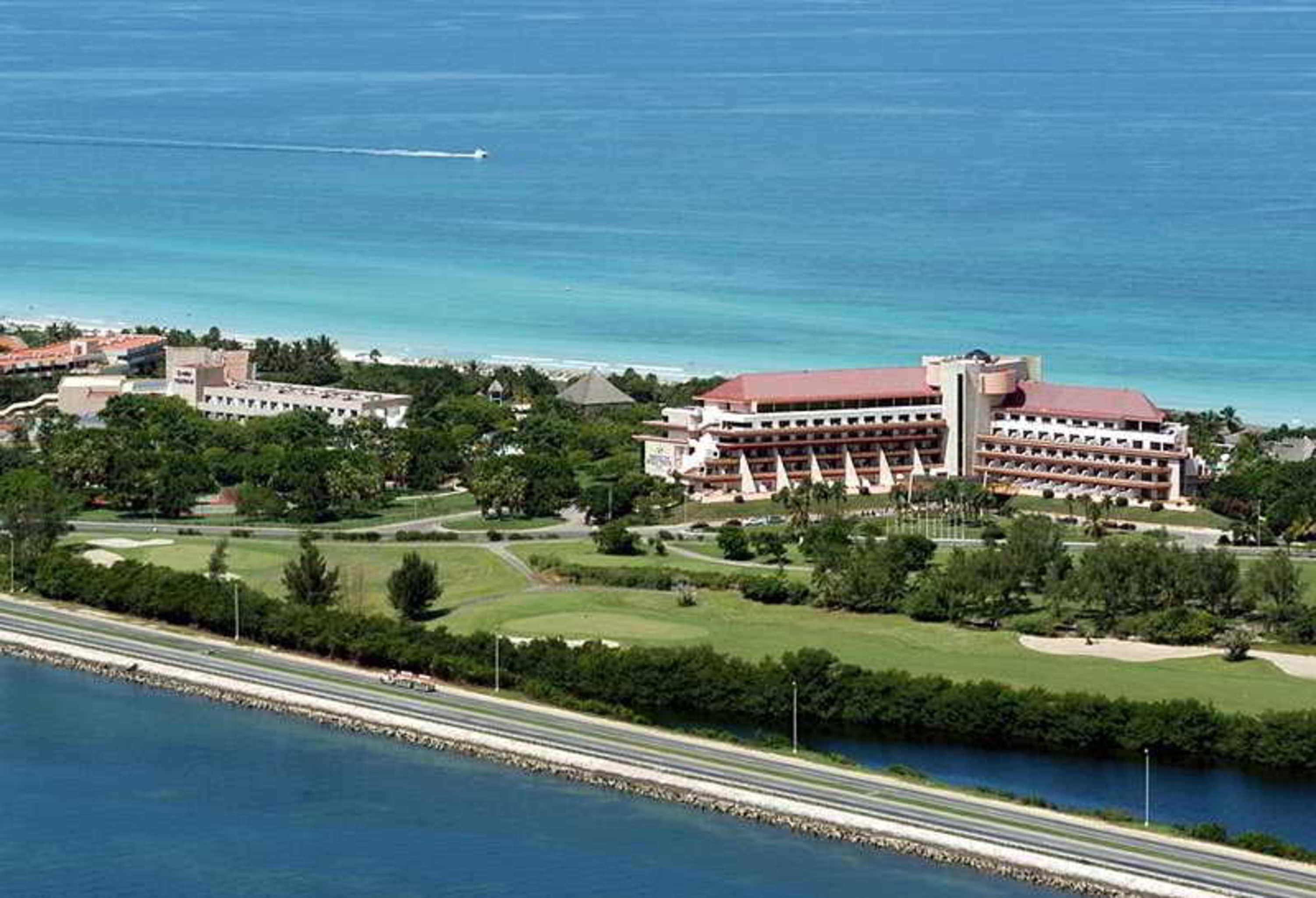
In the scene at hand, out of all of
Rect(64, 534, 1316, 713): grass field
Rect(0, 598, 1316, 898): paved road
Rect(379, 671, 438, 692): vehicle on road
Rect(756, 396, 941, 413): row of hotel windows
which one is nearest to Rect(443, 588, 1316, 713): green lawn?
Rect(64, 534, 1316, 713): grass field

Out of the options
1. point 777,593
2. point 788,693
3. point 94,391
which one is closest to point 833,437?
point 777,593

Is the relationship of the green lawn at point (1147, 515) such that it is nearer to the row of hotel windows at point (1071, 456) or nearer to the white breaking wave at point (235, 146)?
the row of hotel windows at point (1071, 456)

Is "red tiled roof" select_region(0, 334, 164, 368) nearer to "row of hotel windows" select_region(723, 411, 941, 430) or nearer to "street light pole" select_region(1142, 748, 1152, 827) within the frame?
"row of hotel windows" select_region(723, 411, 941, 430)

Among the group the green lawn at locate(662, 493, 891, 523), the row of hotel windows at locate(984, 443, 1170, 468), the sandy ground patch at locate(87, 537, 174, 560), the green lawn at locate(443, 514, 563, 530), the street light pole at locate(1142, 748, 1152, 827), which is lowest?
the street light pole at locate(1142, 748, 1152, 827)

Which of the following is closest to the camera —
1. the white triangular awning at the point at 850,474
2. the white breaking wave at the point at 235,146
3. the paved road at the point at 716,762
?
the paved road at the point at 716,762

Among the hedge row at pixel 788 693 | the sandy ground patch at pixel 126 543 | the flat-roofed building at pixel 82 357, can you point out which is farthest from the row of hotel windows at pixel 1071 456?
the flat-roofed building at pixel 82 357

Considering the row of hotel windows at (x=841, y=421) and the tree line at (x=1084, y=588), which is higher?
the row of hotel windows at (x=841, y=421)

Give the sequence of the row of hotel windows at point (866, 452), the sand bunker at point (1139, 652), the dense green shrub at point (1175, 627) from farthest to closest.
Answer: the row of hotel windows at point (866, 452) < the dense green shrub at point (1175, 627) < the sand bunker at point (1139, 652)

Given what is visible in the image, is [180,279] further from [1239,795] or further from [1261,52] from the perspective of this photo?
[1261,52]
